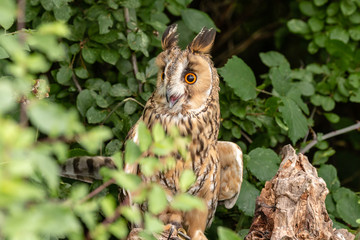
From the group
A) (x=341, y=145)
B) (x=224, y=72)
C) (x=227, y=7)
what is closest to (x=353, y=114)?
(x=341, y=145)

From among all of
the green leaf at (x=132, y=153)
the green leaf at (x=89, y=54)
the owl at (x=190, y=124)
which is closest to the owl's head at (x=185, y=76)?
the owl at (x=190, y=124)

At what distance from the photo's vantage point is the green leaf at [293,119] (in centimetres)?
264

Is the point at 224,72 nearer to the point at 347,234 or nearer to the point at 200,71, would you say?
the point at 200,71

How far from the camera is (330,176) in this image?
9.17 feet

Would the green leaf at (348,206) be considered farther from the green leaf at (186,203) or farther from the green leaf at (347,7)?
the green leaf at (186,203)

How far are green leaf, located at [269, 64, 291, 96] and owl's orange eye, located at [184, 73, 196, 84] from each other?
0.67m

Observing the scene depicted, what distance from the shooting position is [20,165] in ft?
2.68

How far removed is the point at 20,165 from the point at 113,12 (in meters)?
1.99

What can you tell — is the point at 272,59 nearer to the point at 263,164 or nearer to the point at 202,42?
the point at 263,164

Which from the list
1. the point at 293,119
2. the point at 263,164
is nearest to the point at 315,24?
the point at 293,119

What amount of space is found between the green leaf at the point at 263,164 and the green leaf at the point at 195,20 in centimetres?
73

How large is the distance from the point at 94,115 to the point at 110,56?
310 millimetres

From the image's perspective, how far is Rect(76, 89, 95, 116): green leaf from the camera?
273cm

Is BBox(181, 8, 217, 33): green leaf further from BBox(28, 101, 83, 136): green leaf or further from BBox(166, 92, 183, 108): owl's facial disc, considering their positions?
BBox(28, 101, 83, 136): green leaf
